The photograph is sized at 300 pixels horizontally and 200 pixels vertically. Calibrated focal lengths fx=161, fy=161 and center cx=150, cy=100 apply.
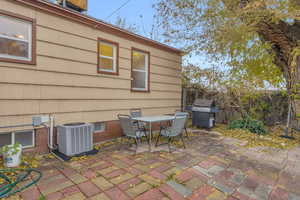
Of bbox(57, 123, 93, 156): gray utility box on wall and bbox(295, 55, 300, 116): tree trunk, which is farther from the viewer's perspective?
bbox(295, 55, 300, 116): tree trunk

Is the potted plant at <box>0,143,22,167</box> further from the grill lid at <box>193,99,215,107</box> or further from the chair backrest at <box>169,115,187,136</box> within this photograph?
the grill lid at <box>193,99,215,107</box>

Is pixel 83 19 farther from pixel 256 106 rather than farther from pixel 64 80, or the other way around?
pixel 256 106

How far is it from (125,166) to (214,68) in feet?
18.3

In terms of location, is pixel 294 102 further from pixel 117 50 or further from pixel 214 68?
pixel 117 50

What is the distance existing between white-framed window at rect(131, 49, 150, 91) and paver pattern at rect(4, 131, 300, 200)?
2.27m

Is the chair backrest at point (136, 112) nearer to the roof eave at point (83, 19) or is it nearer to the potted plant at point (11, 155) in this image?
the roof eave at point (83, 19)

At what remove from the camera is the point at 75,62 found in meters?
3.78

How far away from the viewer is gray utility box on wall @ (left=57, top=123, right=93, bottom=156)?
328cm

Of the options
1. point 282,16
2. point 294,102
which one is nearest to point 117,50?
point 282,16

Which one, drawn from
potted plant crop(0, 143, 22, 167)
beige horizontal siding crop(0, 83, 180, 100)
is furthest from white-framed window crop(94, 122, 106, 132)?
potted plant crop(0, 143, 22, 167)

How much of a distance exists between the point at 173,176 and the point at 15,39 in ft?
12.6

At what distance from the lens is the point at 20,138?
10.6 feet

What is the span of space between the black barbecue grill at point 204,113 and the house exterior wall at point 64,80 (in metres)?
2.36

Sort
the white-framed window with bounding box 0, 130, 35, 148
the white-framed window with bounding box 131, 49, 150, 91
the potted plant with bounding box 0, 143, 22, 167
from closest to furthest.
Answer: the potted plant with bounding box 0, 143, 22, 167, the white-framed window with bounding box 0, 130, 35, 148, the white-framed window with bounding box 131, 49, 150, 91
